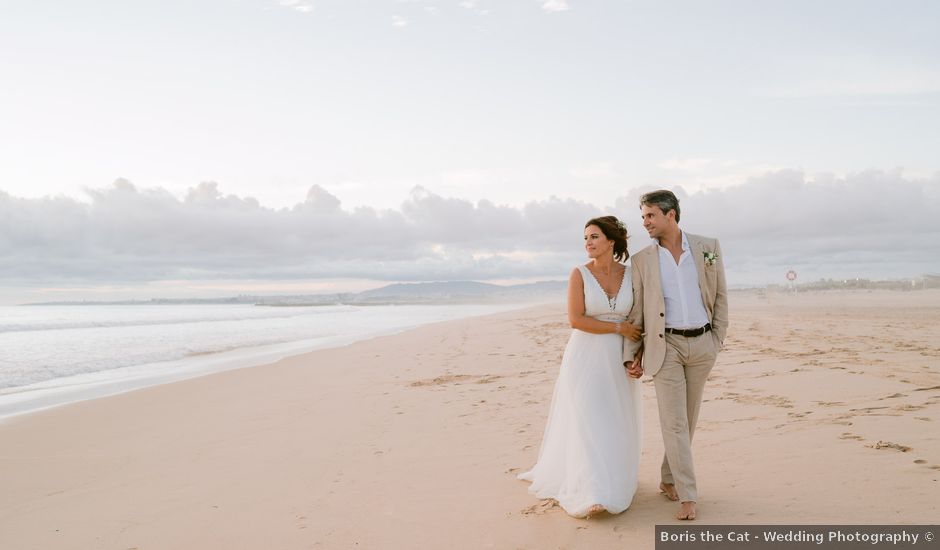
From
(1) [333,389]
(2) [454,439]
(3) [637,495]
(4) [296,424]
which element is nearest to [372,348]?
(1) [333,389]

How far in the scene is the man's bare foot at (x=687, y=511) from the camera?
3.99m

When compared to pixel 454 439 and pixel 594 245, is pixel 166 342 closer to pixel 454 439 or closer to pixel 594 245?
pixel 454 439

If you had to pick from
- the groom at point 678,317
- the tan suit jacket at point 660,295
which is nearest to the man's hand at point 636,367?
the groom at point 678,317

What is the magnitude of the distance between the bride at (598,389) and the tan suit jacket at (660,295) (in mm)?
163

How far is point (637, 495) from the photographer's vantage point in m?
4.61

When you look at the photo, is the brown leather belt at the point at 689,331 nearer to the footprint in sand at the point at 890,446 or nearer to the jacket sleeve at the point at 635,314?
the jacket sleeve at the point at 635,314

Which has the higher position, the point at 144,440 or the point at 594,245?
the point at 594,245

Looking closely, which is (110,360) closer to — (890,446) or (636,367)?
(636,367)

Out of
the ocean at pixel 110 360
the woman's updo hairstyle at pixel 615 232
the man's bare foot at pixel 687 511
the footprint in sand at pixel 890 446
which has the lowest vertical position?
the ocean at pixel 110 360

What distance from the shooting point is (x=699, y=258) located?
424 cm

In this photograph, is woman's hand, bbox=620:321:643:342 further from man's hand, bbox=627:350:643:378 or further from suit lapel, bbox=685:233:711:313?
suit lapel, bbox=685:233:711:313

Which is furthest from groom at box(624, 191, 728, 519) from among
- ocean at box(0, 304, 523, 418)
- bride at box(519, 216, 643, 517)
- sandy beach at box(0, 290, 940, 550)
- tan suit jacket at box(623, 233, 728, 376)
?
ocean at box(0, 304, 523, 418)

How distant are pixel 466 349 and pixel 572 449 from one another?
12.2 metres

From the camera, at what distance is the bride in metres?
4.31
